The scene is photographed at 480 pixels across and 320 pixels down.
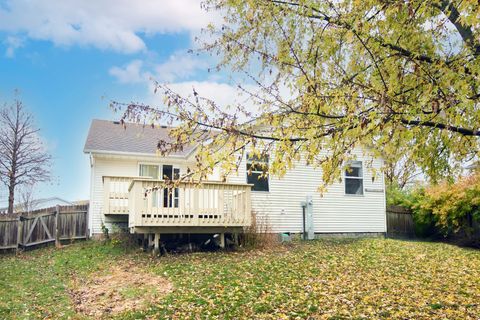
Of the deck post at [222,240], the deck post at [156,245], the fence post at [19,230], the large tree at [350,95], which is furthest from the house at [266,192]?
the large tree at [350,95]

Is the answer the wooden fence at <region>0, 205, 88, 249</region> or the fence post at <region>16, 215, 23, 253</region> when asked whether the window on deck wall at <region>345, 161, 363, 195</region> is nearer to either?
the wooden fence at <region>0, 205, 88, 249</region>

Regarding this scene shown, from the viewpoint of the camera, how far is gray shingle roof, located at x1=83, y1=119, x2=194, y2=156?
1662cm

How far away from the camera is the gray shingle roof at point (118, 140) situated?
1662 cm

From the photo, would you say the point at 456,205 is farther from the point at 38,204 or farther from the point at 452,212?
the point at 38,204

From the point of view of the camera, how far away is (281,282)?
28.5ft

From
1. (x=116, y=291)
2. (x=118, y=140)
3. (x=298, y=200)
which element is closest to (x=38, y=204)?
(x=118, y=140)

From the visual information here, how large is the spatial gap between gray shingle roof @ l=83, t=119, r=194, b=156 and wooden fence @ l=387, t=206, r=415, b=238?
30.4 ft

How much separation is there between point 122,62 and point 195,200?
19.3 feet

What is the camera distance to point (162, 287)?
28.5 ft

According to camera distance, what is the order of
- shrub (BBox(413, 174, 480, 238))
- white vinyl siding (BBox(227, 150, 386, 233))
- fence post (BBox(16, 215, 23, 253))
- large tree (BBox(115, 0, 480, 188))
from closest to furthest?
1. large tree (BBox(115, 0, 480, 188))
2. shrub (BBox(413, 174, 480, 238))
3. white vinyl siding (BBox(227, 150, 386, 233))
4. fence post (BBox(16, 215, 23, 253))

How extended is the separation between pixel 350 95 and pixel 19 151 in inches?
854

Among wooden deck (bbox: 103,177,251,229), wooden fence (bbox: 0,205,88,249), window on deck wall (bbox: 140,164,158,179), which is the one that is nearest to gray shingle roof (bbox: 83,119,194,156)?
window on deck wall (bbox: 140,164,158,179)

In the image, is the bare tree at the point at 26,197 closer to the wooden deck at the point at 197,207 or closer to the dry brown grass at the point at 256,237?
the wooden deck at the point at 197,207

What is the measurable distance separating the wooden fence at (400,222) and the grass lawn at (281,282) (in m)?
4.60
